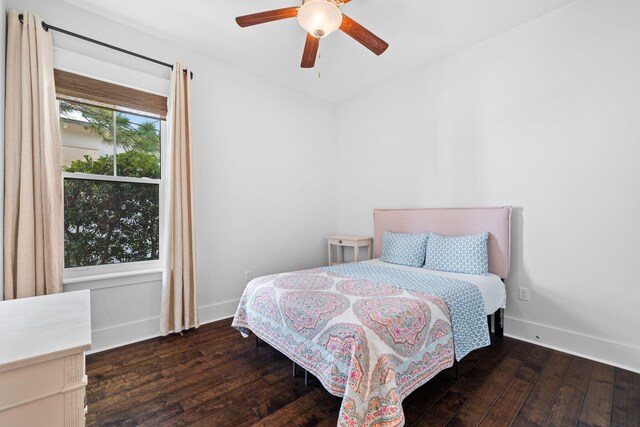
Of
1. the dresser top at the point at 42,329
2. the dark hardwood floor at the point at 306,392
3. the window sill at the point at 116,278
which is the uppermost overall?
the dresser top at the point at 42,329

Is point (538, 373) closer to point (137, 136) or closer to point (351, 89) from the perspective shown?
point (351, 89)

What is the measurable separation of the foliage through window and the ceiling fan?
5.04 ft

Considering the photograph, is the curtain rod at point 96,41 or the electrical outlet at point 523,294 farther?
the electrical outlet at point 523,294

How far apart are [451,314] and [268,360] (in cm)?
137

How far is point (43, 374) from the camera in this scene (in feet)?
2.83

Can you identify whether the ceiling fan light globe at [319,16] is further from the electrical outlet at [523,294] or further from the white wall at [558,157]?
the electrical outlet at [523,294]

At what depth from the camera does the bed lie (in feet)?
4.38

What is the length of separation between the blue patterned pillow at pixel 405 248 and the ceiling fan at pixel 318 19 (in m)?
1.79

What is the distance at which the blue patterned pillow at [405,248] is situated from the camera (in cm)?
286

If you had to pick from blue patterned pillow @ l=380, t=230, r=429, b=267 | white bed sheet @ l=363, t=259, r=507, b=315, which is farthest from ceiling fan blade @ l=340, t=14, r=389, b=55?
white bed sheet @ l=363, t=259, r=507, b=315

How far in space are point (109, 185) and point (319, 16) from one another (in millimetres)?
2224

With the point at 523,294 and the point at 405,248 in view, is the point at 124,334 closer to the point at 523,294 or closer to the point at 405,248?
the point at 405,248

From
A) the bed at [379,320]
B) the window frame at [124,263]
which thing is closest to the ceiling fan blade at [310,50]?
the window frame at [124,263]

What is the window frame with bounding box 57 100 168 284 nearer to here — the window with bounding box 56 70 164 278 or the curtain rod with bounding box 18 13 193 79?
the window with bounding box 56 70 164 278
